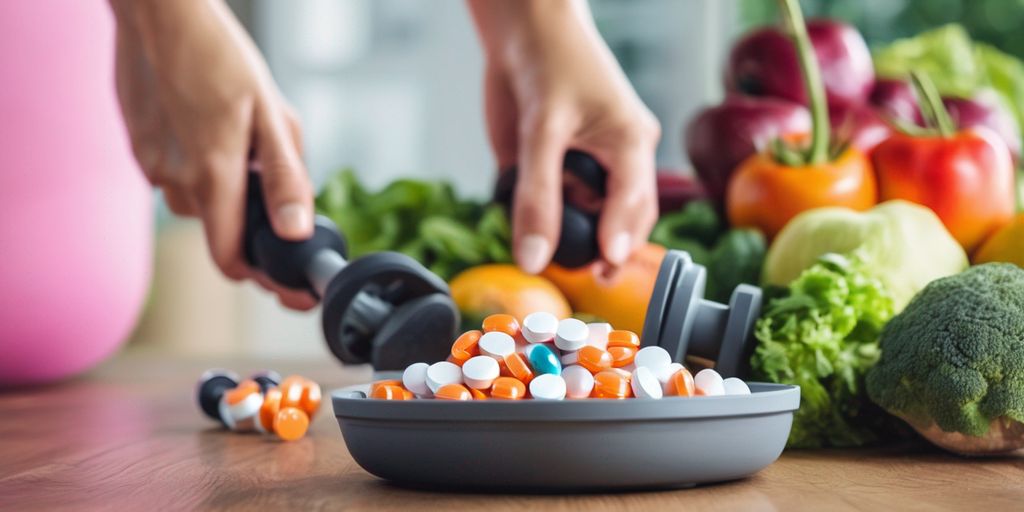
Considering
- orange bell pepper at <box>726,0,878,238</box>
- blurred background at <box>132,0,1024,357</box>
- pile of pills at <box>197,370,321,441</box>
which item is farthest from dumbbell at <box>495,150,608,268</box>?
blurred background at <box>132,0,1024,357</box>

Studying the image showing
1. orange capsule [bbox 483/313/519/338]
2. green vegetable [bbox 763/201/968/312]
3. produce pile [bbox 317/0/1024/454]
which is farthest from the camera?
green vegetable [bbox 763/201/968/312]

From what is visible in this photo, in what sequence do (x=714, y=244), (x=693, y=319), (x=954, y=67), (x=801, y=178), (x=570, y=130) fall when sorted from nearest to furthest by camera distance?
(x=693, y=319) → (x=570, y=130) → (x=801, y=178) → (x=714, y=244) → (x=954, y=67)

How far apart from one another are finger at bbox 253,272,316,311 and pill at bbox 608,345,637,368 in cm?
→ 51

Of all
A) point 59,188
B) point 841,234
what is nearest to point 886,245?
point 841,234

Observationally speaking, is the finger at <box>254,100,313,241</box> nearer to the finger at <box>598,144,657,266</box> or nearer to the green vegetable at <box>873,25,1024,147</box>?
the finger at <box>598,144,657,266</box>

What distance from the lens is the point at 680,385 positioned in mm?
629

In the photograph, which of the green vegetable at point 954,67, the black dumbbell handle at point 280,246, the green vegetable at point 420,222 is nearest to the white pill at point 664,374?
the black dumbbell handle at point 280,246

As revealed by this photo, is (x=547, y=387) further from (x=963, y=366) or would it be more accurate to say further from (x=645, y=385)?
(x=963, y=366)

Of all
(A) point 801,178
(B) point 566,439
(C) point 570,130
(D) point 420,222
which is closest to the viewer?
(B) point 566,439

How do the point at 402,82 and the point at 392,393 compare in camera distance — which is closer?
the point at 392,393

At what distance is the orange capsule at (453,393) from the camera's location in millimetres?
609

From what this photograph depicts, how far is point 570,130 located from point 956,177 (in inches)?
16.6

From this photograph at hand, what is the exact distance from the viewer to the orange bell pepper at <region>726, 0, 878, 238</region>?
1.29 meters

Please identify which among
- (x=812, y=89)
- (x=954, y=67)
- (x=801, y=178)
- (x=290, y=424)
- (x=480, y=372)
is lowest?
(x=290, y=424)
